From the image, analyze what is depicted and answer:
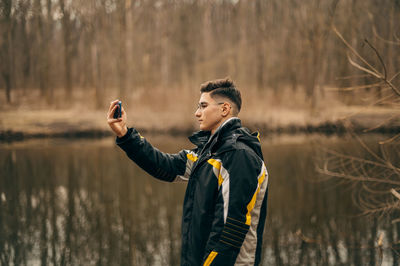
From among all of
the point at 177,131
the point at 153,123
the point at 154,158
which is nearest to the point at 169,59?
the point at 153,123

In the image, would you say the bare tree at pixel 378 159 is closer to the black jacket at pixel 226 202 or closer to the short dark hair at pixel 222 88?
the short dark hair at pixel 222 88

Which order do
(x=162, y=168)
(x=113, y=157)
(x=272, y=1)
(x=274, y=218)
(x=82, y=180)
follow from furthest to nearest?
(x=272, y=1) → (x=113, y=157) → (x=82, y=180) → (x=274, y=218) → (x=162, y=168)

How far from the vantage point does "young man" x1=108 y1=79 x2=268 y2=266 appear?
1748 millimetres

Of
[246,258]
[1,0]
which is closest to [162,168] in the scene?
[246,258]

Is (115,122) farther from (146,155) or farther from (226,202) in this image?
(226,202)

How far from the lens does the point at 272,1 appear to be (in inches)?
787


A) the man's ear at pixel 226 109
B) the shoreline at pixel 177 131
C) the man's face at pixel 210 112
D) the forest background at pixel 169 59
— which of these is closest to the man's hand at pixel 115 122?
the man's face at pixel 210 112

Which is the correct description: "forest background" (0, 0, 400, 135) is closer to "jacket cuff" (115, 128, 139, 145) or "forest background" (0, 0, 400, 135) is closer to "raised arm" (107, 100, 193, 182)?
"raised arm" (107, 100, 193, 182)

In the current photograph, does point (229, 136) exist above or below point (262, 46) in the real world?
below

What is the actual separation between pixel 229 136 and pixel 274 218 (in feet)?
16.3

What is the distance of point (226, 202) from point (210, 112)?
44 centimetres

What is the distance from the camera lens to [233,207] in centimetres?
174

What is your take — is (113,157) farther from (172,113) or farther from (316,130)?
(316,130)

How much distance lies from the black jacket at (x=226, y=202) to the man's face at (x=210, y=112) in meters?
0.08
